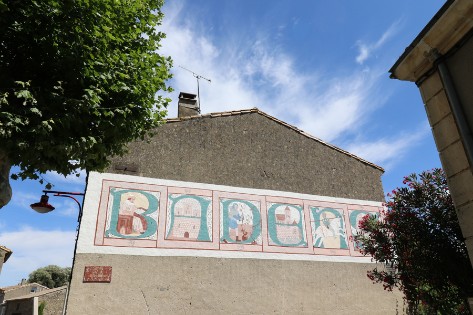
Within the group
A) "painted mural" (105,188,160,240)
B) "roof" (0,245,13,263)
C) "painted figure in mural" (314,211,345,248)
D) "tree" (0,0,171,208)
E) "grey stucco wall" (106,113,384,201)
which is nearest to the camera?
"tree" (0,0,171,208)

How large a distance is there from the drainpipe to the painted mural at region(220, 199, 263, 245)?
283 inches

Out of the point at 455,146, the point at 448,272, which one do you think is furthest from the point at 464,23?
the point at 448,272

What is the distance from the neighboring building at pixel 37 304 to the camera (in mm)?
33688

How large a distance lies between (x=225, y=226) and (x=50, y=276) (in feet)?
215

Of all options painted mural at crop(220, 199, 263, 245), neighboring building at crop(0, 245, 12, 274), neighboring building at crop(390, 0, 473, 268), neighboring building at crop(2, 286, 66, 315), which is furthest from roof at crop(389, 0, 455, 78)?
neighboring building at crop(2, 286, 66, 315)

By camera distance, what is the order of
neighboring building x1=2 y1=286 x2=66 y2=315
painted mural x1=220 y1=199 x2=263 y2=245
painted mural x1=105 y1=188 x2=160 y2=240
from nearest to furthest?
painted mural x1=105 y1=188 x2=160 y2=240
painted mural x1=220 y1=199 x2=263 y2=245
neighboring building x1=2 y1=286 x2=66 y2=315

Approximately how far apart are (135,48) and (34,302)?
117ft

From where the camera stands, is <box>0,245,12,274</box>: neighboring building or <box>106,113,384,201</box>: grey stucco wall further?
<box>0,245,12,274</box>: neighboring building

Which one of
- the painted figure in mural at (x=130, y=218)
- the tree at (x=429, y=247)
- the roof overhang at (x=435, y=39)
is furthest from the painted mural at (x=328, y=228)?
the roof overhang at (x=435, y=39)

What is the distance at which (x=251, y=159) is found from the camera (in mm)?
11953

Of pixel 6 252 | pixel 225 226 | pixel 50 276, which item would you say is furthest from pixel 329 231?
pixel 50 276

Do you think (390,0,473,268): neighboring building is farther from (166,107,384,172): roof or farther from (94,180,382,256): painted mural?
(166,107,384,172): roof

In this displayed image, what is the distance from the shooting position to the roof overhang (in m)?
4.47

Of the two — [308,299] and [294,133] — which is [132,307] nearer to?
[308,299]
